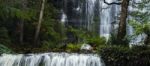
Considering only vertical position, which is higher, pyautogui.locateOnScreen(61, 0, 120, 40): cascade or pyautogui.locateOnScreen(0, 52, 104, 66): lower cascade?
pyautogui.locateOnScreen(61, 0, 120, 40): cascade

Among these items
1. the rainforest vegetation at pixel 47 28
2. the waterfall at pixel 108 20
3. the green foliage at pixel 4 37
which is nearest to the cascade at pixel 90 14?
the waterfall at pixel 108 20

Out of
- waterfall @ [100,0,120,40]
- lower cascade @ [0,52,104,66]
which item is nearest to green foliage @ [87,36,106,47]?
waterfall @ [100,0,120,40]

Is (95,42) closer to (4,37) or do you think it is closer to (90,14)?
(4,37)

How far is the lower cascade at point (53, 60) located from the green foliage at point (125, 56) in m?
0.33

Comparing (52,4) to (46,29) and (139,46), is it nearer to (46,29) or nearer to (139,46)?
(46,29)

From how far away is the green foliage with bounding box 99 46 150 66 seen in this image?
1236cm

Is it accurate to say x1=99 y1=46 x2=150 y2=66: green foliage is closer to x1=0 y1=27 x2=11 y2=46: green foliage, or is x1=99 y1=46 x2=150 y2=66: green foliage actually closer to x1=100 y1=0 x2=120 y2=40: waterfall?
x1=0 y1=27 x2=11 y2=46: green foliage

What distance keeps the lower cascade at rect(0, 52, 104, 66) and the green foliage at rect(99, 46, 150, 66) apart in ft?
1.10

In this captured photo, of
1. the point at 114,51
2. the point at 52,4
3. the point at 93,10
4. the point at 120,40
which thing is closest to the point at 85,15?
the point at 93,10

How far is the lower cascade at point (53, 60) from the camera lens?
42.4 ft

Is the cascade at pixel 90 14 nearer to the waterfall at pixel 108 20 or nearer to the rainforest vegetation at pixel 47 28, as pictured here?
the waterfall at pixel 108 20

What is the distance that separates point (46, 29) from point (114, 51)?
8732 mm

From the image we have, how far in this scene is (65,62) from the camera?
1302 cm

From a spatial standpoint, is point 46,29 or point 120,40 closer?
point 120,40
